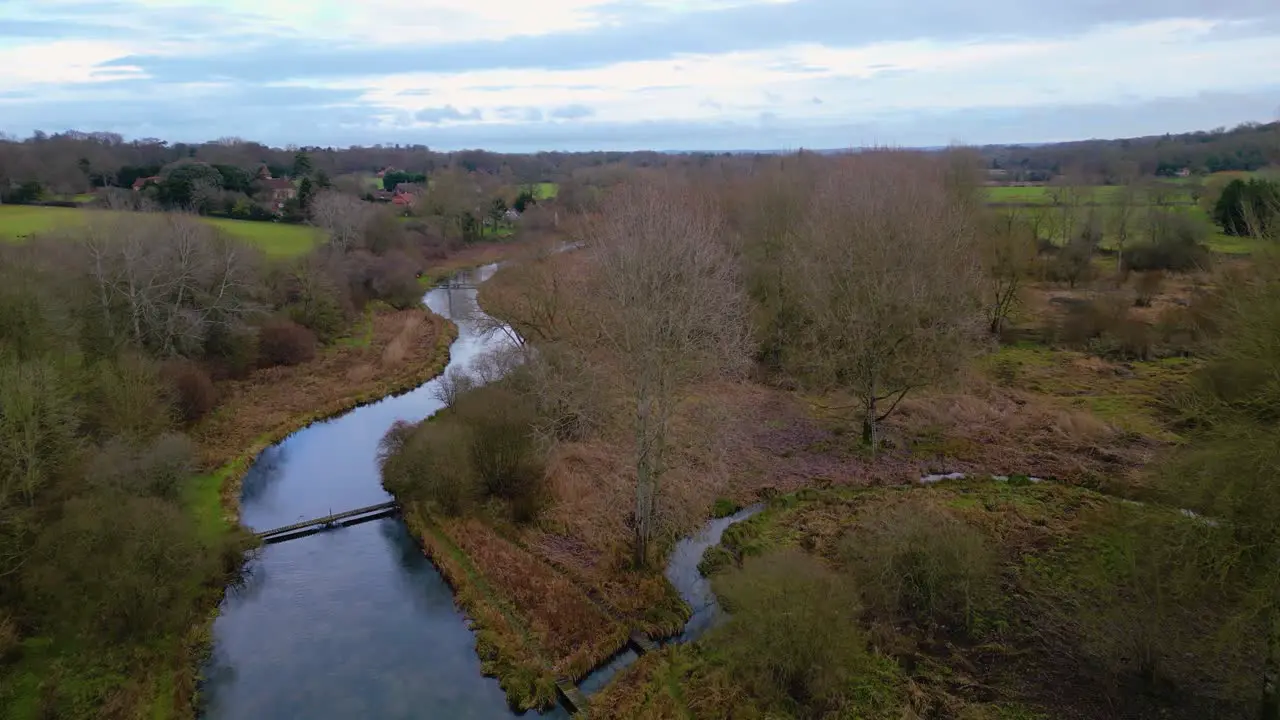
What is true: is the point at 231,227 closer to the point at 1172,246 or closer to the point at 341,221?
the point at 341,221

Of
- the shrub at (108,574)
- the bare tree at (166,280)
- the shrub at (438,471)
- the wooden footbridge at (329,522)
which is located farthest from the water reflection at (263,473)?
the bare tree at (166,280)

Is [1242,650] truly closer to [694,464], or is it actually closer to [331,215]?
[694,464]

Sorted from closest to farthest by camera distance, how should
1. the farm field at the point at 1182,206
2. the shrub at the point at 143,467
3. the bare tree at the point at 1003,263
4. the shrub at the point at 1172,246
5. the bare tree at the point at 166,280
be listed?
1. the shrub at the point at 143,467
2. the bare tree at the point at 166,280
3. the bare tree at the point at 1003,263
4. the shrub at the point at 1172,246
5. the farm field at the point at 1182,206

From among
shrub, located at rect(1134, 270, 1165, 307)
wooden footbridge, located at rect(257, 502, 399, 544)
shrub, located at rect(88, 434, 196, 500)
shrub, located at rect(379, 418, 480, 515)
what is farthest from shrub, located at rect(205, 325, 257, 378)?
shrub, located at rect(1134, 270, 1165, 307)

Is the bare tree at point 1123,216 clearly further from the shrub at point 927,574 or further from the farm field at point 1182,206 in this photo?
the shrub at point 927,574

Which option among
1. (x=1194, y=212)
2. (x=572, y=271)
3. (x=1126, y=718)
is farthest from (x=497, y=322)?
(x=1194, y=212)

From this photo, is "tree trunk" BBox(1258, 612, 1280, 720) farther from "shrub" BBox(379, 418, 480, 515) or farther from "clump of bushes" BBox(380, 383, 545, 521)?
"shrub" BBox(379, 418, 480, 515)
